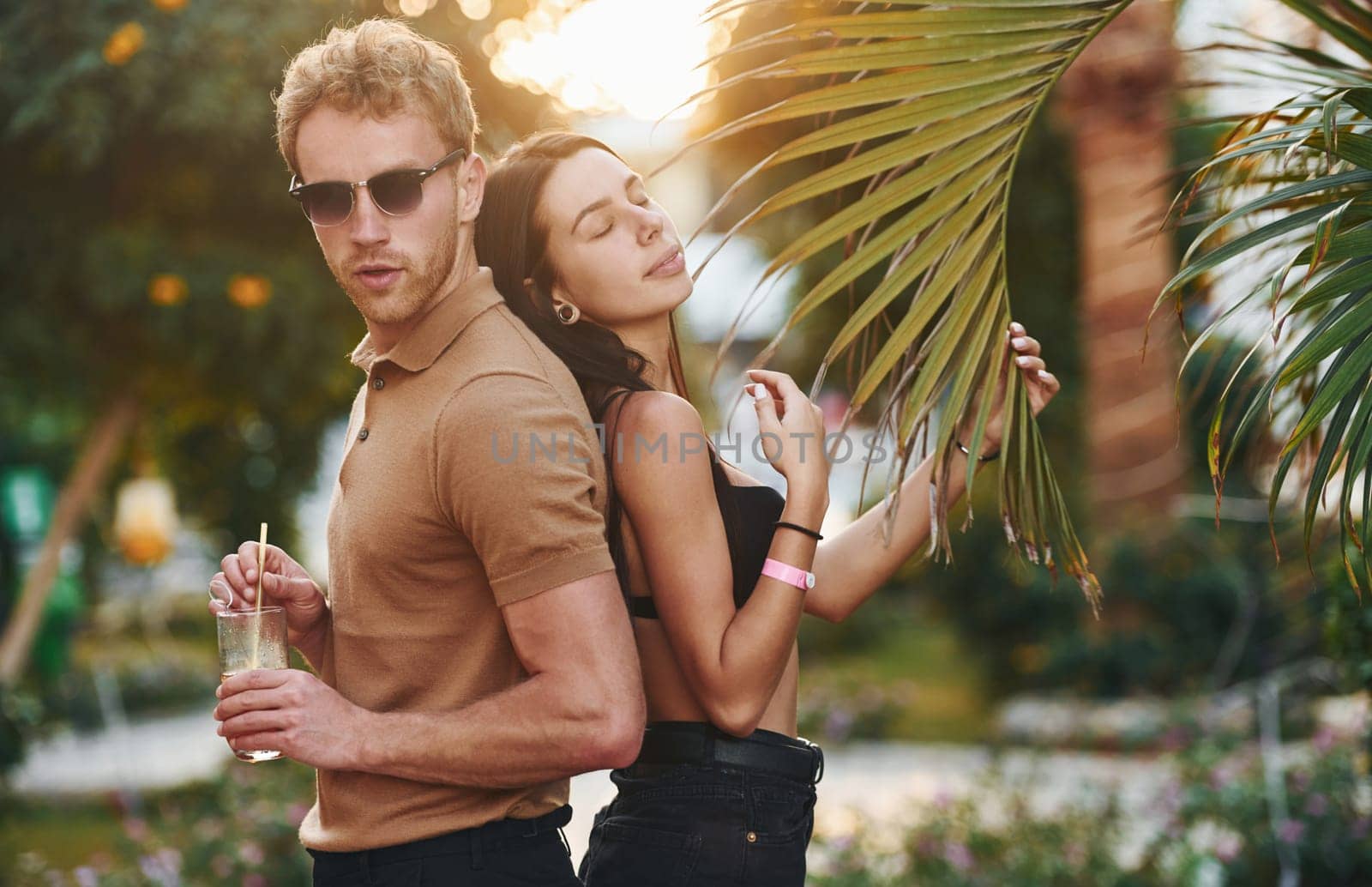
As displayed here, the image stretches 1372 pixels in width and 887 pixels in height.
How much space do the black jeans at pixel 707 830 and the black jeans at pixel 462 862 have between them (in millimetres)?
156

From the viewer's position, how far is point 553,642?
1.54 m

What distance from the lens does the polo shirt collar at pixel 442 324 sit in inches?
67.1

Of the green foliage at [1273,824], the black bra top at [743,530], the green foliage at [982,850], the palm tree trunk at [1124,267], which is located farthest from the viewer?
the palm tree trunk at [1124,267]

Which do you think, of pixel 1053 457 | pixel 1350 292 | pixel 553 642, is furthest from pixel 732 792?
pixel 1053 457

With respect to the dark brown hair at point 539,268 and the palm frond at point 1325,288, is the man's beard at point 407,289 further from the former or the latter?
the palm frond at point 1325,288

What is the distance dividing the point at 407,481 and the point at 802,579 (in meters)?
0.55

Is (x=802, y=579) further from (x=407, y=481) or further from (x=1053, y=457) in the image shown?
(x=1053, y=457)

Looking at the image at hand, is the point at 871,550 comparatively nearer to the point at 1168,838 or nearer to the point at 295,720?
the point at 295,720

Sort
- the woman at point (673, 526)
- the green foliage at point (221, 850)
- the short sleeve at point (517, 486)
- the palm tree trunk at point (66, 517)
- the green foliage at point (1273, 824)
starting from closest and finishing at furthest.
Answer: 1. the short sleeve at point (517, 486)
2. the woman at point (673, 526)
3. the green foliage at point (1273, 824)
4. the green foliage at point (221, 850)
5. the palm tree trunk at point (66, 517)

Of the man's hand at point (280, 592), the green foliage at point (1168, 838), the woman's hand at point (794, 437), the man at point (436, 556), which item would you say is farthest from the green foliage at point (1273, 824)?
the man's hand at point (280, 592)

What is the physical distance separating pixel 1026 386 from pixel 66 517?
17.5ft

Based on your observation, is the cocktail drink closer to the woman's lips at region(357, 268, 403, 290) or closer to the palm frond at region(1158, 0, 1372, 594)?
the woman's lips at region(357, 268, 403, 290)

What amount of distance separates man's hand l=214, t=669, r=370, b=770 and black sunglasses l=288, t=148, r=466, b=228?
61cm

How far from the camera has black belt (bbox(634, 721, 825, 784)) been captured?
1847 mm
